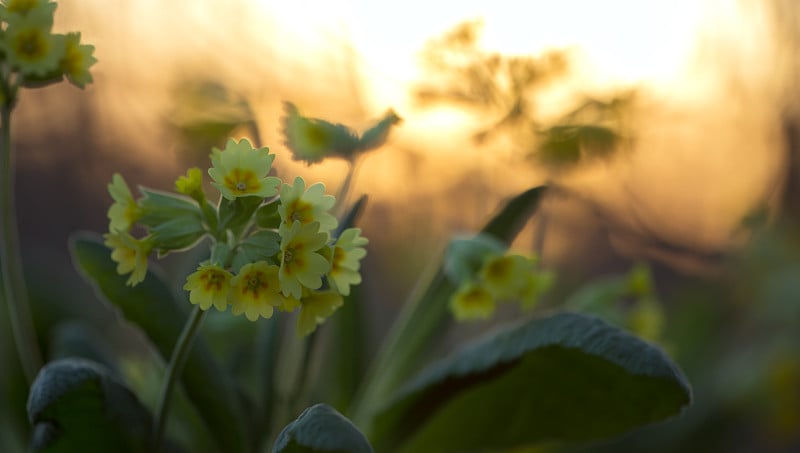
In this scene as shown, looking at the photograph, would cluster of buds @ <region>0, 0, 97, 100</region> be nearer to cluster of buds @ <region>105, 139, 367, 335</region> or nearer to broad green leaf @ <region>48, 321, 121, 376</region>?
cluster of buds @ <region>105, 139, 367, 335</region>

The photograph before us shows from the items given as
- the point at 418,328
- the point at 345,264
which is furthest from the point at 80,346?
the point at 345,264

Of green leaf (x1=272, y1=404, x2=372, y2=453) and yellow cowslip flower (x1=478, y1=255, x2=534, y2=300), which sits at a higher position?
green leaf (x1=272, y1=404, x2=372, y2=453)

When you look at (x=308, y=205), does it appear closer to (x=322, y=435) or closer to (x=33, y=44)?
(x=322, y=435)

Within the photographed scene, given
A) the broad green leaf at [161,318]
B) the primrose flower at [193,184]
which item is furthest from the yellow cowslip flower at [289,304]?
the broad green leaf at [161,318]

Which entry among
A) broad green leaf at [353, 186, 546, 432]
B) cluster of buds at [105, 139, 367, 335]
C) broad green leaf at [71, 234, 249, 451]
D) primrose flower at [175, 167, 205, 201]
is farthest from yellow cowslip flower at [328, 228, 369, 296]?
broad green leaf at [353, 186, 546, 432]

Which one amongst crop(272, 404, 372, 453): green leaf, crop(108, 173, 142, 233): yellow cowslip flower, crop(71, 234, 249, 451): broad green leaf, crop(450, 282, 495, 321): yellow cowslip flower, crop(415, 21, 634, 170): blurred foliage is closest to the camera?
crop(272, 404, 372, 453): green leaf

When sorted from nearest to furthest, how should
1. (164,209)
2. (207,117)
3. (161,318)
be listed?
(164,209) < (161,318) < (207,117)
